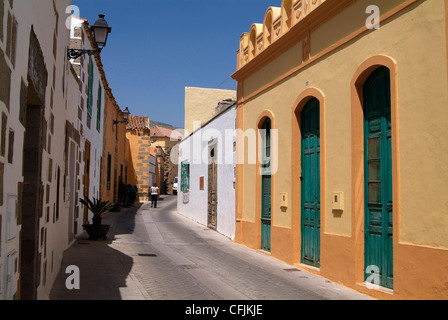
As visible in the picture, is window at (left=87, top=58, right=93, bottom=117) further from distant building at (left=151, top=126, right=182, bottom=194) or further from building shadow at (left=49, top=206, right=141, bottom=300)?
distant building at (left=151, top=126, right=182, bottom=194)

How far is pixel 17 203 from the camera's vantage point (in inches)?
130

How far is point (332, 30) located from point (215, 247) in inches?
243

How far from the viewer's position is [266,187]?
447 inches

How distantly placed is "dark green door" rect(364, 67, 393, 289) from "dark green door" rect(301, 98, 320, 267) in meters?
1.64

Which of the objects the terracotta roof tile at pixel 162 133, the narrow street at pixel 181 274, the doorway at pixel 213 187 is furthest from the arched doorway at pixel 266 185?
the terracotta roof tile at pixel 162 133

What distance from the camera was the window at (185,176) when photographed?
850 inches

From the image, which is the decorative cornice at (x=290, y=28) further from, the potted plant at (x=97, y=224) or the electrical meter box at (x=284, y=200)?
the potted plant at (x=97, y=224)

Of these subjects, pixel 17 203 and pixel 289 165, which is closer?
pixel 17 203
